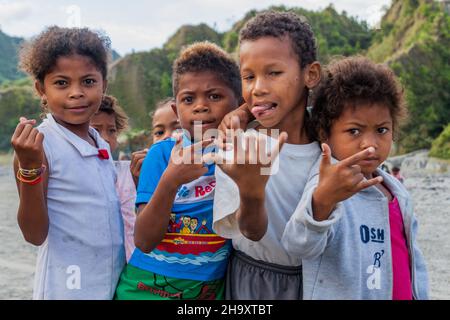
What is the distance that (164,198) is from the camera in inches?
68.2

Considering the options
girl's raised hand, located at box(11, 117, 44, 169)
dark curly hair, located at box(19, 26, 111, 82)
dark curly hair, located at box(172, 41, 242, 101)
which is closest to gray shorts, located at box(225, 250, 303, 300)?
dark curly hair, located at box(172, 41, 242, 101)

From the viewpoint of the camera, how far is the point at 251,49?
5.80 ft

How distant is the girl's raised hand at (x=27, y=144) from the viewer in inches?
65.8

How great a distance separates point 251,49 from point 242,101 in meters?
0.32

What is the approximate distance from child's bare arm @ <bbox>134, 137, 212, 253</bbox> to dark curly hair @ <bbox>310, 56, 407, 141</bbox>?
1.49 feet

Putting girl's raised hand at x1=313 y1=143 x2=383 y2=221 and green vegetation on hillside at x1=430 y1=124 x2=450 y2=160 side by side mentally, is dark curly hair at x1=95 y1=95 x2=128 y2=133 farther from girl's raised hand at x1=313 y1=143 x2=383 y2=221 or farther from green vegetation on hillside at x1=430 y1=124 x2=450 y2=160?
green vegetation on hillside at x1=430 y1=124 x2=450 y2=160

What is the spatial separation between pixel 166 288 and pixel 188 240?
0.19m

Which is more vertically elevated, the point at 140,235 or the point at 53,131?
the point at 53,131

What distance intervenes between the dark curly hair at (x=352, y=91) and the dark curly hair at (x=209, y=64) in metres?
0.33

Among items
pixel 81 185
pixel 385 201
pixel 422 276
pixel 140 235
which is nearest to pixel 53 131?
pixel 81 185

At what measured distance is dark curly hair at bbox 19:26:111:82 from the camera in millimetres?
2076

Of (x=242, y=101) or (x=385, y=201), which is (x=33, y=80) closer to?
(x=242, y=101)

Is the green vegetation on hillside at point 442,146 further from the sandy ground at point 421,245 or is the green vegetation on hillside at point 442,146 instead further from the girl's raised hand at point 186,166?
the girl's raised hand at point 186,166
